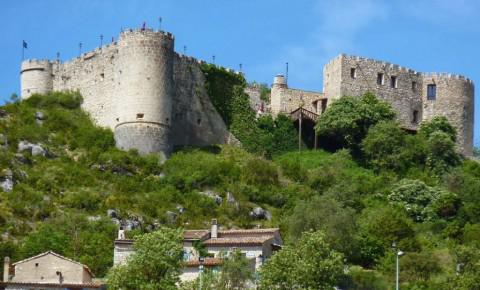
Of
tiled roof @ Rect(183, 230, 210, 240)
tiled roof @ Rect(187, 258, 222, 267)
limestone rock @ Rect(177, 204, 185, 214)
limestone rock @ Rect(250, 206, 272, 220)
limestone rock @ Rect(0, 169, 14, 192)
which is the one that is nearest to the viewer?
tiled roof @ Rect(187, 258, 222, 267)

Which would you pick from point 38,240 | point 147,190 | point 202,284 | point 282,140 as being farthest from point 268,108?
point 202,284

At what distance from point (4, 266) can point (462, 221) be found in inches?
1007

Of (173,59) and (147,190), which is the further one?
(173,59)

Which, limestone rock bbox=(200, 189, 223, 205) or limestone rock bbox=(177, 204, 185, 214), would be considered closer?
limestone rock bbox=(177, 204, 185, 214)

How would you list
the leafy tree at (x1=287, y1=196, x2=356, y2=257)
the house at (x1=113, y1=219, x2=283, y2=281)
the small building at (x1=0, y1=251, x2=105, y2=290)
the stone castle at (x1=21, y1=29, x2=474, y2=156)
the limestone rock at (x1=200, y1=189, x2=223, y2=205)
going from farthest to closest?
1. the stone castle at (x1=21, y1=29, x2=474, y2=156)
2. the limestone rock at (x1=200, y1=189, x2=223, y2=205)
3. the leafy tree at (x1=287, y1=196, x2=356, y2=257)
4. the small building at (x1=0, y1=251, x2=105, y2=290)
5. the house at (x1=113, y1=219, x2=283, y2=281)

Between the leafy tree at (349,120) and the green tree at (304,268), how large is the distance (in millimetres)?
26780

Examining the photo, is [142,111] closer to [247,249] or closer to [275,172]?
[275,172]

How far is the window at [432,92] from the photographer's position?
300ft

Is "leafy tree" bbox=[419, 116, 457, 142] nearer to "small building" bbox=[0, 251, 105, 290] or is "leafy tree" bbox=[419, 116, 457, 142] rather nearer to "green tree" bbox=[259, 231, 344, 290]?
"green tree" bbox=[259, 231, 344, 290]

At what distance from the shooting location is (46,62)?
286ft

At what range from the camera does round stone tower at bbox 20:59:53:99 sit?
284ft

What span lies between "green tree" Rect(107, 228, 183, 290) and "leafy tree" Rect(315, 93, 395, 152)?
29.1 metres

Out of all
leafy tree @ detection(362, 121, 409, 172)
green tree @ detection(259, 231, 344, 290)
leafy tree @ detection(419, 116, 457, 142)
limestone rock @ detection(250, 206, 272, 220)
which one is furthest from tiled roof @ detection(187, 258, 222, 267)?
leafy tree @ detection(419, 116, 457, 142)

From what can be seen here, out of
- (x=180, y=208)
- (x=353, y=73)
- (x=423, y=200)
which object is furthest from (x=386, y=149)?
(x=180, y=208)
